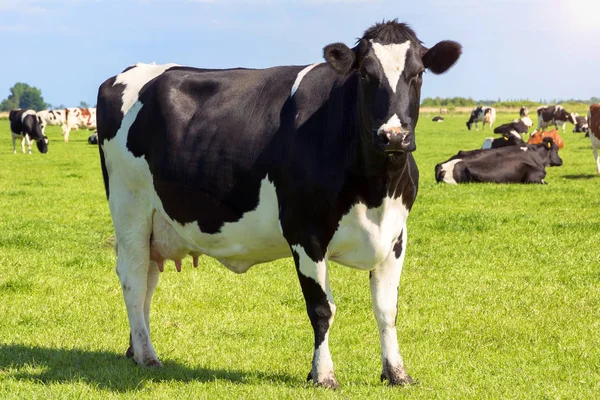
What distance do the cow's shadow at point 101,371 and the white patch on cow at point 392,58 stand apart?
2171mm

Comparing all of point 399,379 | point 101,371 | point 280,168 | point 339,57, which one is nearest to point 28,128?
point 101,371

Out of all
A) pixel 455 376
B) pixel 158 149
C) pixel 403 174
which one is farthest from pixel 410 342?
pixel 158 149

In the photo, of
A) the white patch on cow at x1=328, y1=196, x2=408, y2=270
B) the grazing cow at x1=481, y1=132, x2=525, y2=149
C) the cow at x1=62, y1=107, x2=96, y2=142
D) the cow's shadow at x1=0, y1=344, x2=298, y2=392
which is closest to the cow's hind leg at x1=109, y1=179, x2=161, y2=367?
the cow's shadow at x1=0, y1=344, x2=298, y2=392

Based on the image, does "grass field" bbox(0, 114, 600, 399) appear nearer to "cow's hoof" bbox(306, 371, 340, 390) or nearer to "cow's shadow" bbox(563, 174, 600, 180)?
"cow's hoof" bbox(306, 371, 340, 390)

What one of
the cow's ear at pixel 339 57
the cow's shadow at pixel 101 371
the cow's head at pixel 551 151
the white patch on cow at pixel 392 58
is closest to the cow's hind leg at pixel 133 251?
the cow's shadow at pixel 101 371

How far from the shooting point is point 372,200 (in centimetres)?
522

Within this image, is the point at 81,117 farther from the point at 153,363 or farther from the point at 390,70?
the point at 390,70

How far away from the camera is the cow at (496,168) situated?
60.8ft

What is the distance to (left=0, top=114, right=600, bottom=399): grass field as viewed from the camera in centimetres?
579

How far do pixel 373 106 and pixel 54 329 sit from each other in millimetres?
4047

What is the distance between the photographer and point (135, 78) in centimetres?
686

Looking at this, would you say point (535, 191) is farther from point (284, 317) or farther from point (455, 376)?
point (455, 376)

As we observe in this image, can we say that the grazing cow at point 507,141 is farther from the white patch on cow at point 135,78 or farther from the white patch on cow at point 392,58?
the white patch on cow at point 392,58

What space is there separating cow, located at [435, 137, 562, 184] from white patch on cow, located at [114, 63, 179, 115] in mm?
12523
